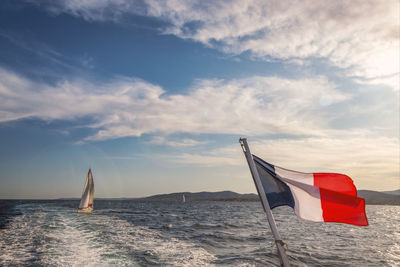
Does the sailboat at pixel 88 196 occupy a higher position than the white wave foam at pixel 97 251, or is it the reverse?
the sailboat at pixel 88 196

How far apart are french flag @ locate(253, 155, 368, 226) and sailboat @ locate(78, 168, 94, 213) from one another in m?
54.7

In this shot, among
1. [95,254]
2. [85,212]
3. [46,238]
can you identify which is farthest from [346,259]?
[85,212]

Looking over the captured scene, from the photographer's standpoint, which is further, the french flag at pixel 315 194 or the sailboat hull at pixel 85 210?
the sailboat hull at pixel 85 210

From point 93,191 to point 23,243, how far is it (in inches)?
1484

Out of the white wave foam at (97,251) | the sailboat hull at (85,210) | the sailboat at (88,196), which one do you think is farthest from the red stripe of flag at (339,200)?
the sailboat hull at (85,210)

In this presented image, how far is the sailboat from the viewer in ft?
176

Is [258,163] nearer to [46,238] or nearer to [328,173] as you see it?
[328,173]

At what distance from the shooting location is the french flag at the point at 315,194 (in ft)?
21.6

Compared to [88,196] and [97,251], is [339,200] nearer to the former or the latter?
[97,251]

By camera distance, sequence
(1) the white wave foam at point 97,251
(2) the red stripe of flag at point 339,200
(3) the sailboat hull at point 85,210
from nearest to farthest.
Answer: (2) the red stripe of flag at point 339,200, (1) the white wave foam at point 97,251, (3) the sailboat hull at point 85,210

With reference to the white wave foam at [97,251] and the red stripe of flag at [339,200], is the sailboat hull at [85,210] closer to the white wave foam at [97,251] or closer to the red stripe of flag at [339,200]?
the white wave foam at [97,251]

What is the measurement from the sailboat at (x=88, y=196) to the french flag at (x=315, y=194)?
2155 inches

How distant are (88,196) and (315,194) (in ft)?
184

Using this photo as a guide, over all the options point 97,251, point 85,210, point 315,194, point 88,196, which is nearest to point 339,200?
A: point 315,194
